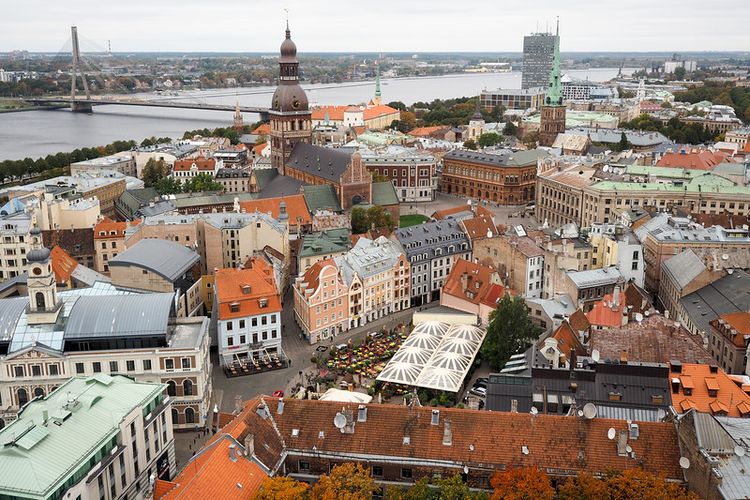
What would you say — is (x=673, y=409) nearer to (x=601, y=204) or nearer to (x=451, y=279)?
(x=451, y=279)

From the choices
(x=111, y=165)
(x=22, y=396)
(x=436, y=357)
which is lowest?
(x=436, y=357)

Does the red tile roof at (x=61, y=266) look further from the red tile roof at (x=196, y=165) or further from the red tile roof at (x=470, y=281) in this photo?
the red tile roof at (x=196, y=165)

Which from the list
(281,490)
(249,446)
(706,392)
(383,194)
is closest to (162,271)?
(249,446)

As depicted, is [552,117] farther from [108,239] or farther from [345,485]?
[345,485]

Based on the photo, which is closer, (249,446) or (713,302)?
(249,446)

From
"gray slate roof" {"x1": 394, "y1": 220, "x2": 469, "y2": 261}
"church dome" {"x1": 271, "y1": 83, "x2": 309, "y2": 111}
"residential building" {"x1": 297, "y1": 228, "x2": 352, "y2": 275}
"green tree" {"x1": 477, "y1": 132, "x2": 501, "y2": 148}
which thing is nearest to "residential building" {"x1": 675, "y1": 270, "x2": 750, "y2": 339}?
"gray slate roof" {"x1": 394, "y1": 220, "x2": 469, "y2": 261}

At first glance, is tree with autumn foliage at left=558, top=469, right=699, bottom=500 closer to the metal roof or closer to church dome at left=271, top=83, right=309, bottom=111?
the metal roof

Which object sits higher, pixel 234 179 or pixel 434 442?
pixel 234 179
